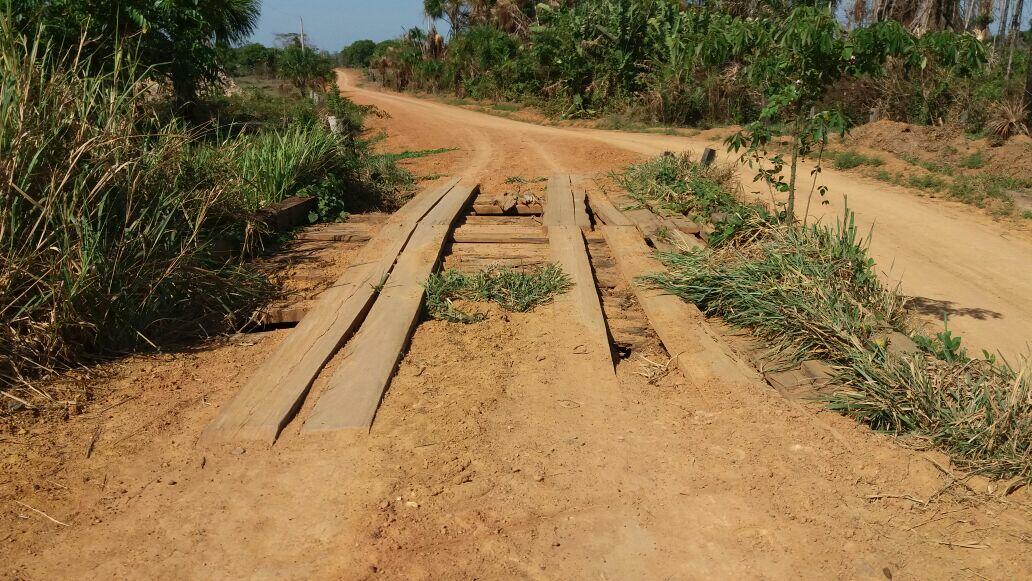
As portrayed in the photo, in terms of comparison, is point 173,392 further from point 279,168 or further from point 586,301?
point 279,168

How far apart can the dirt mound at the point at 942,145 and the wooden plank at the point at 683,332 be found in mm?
7212

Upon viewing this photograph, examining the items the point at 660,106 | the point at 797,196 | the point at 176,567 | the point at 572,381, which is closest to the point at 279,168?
the point at 572,381

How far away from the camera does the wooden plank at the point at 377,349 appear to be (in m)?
2.93

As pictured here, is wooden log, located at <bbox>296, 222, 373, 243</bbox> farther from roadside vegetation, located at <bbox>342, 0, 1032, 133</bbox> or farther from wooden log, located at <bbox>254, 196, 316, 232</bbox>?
roadside vegetation, located at <bbox>342, 0, 1032, 133</bbox>

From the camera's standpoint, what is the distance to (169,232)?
394 cm

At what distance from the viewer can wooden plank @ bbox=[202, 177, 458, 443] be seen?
2.85 metres

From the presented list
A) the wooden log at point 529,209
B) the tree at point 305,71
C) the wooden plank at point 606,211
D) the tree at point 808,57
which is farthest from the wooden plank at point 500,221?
the tree at point 305,71

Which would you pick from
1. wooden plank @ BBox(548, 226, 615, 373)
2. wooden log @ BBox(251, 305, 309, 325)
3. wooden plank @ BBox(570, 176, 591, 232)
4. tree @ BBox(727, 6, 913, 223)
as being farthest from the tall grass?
tree @ BBox(727, 6, 913, 223)

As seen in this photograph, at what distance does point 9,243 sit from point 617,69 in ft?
→ 54.0

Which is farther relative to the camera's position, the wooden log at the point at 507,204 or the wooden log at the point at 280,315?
the wooden log at the point at 507,204

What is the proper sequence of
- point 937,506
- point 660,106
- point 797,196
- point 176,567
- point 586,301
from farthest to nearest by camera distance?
1. point 660,106
2. point 797,196
3. point 586,301
4. point 937,506
5. point 176,567

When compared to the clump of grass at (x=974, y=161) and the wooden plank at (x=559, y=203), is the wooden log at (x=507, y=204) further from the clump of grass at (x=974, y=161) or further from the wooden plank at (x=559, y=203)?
the clump of grass at (x=974, y=161)

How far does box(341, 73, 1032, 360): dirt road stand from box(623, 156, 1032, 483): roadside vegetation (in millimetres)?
767

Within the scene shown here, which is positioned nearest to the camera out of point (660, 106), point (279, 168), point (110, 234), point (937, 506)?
point (937, 506)
